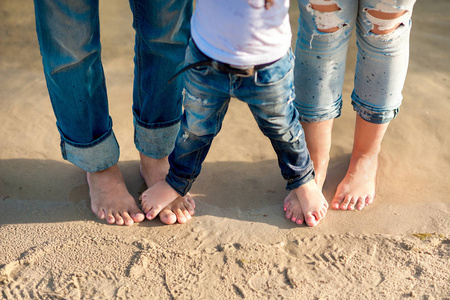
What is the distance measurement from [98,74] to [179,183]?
0.50m

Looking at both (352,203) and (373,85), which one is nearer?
(373,85)

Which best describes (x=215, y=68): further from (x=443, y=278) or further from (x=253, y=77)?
(x=443, y=278)

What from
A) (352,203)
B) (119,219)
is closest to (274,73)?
(352,203)

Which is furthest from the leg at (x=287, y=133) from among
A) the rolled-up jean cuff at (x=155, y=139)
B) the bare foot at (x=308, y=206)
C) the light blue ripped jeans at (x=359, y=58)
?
the rolled-up jean cuff at (x=155, y=139)

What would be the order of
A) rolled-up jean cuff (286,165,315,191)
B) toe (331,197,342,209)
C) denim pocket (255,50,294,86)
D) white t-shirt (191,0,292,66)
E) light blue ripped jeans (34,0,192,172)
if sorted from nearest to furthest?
white t-shirt (191,0,292,66) < denim pocket (255,50,294,86) < light blue ripped jeans (34,0,192,172) < rolled-up jean cuff (286,165,315,191) < toe (331,197,342,209)

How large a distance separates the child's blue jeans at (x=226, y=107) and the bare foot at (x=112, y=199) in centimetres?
20

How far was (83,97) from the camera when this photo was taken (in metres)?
1.81

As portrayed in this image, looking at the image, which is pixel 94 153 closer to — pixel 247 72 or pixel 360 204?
pixel 247 72

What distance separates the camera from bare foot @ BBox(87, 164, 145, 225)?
1.95m

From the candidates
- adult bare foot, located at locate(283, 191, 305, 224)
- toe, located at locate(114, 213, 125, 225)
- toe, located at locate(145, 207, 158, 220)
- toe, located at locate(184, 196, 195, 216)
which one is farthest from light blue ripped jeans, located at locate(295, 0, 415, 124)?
toe, located at locate(114, 213, 125, 225)

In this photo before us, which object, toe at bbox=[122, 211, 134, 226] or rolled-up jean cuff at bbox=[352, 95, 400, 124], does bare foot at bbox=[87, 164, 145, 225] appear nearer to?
toe at bbox=[122, 211, 134, 226]

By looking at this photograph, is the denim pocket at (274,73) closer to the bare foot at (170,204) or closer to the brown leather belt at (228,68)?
the brown leather belt at (228,68)

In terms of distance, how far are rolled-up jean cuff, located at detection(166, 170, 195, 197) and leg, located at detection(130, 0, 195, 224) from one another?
0.07 meters

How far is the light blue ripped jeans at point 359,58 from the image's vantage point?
170cm
